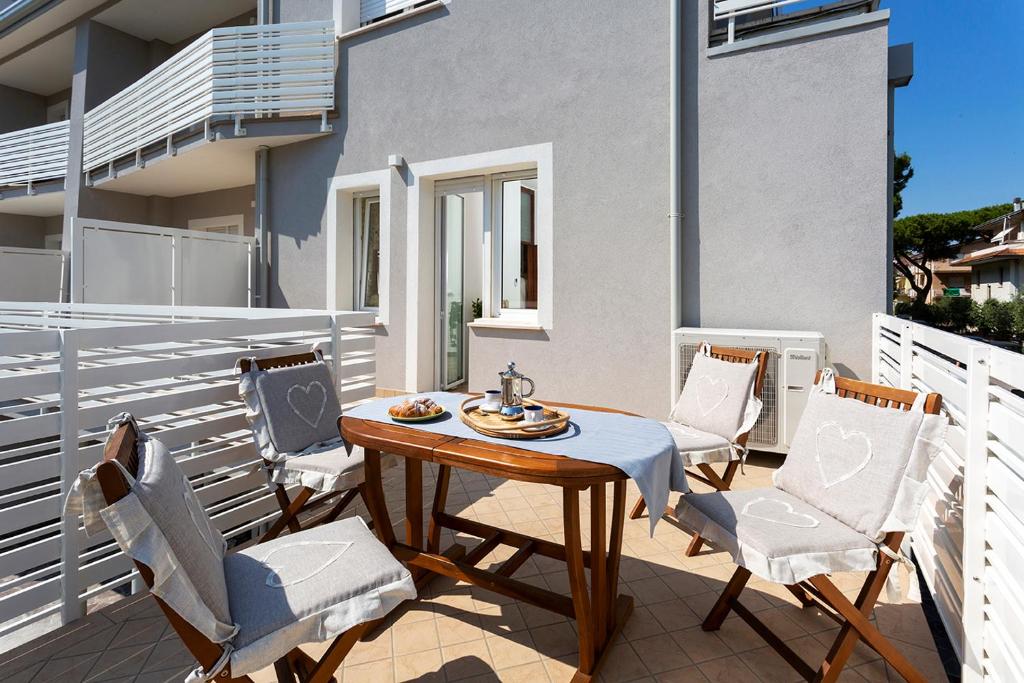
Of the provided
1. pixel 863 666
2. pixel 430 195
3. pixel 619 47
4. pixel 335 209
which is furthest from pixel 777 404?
pixel 335 209

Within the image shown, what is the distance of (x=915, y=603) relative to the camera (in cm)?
240

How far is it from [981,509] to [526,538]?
165cm

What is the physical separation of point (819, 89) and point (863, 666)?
13.9 feet

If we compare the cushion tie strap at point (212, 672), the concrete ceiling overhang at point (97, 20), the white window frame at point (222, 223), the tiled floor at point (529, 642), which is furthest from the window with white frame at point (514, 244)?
the concrete ceiling overhang at point (97, 20)

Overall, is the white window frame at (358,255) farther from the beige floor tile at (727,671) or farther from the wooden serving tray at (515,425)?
the beige floor tile at (727,671)

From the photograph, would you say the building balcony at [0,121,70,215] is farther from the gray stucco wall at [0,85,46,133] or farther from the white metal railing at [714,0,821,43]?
the white metal railing at [714,0,821,43]

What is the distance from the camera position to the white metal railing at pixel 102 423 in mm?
2117

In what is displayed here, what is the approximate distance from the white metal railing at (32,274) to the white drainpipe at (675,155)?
9.64 m

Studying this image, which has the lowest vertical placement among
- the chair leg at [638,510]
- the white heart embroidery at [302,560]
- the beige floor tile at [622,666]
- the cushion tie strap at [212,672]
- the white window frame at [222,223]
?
the beige floor tile at [622,666]

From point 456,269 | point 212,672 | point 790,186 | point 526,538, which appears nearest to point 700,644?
point 526,538

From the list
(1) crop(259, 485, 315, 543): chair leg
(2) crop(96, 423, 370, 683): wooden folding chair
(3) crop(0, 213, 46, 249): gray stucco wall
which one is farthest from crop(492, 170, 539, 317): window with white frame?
(3) crop(0, 213, 46, 249): gray stucco wall

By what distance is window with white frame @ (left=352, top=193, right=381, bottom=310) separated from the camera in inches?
281

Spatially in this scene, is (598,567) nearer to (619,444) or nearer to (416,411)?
(619,444)

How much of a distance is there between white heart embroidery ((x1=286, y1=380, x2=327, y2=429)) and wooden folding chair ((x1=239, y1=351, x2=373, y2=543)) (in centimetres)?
18
